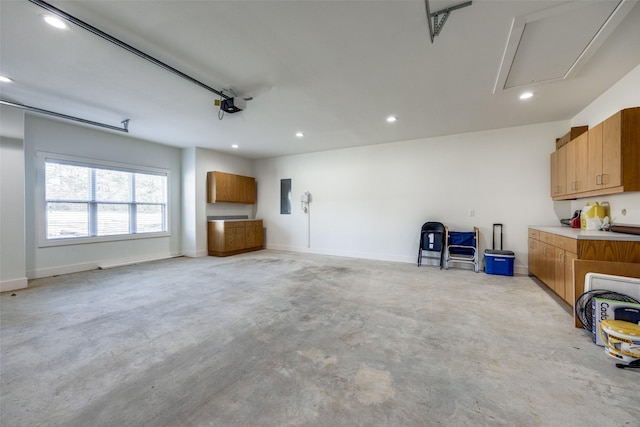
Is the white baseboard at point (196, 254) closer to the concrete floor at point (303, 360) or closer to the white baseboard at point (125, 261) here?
the white baseboard at point (125, 261)

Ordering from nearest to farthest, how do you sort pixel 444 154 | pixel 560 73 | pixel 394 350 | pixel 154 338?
pixel 394 350, pixel 154 338, pixel 560 73, pixel 444 154

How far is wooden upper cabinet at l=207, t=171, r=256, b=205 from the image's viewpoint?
639 centimetres

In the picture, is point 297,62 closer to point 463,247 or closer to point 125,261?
point 463,247

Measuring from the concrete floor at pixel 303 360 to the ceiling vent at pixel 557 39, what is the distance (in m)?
2.75

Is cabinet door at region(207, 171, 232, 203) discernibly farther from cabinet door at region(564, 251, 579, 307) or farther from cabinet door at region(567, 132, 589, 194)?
cabinet door at region(567, 132, 589, 194)

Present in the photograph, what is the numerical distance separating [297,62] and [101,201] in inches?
200

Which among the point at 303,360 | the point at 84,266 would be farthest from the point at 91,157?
the point at 303,360

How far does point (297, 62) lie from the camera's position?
262 centimetres

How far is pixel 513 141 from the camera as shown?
4652 mm

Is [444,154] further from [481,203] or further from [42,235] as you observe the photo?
[42,235]

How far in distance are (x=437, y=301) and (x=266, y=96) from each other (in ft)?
11.9

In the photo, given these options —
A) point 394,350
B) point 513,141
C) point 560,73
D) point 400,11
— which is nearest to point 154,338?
point 394,350

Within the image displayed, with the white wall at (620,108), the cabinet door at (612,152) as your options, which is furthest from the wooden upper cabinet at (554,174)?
the cabinet door at (612,152)

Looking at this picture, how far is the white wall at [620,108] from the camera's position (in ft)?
8.98
